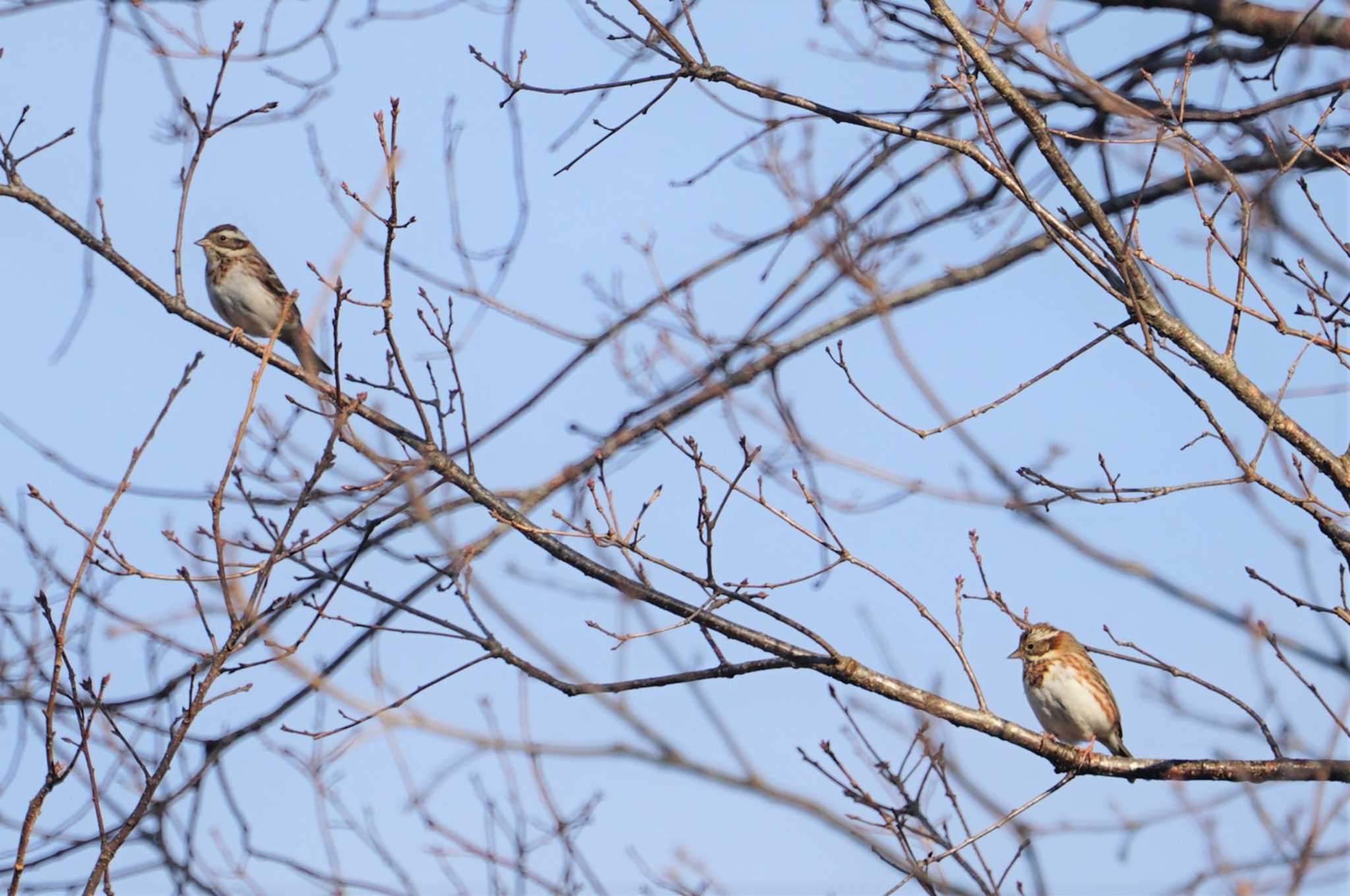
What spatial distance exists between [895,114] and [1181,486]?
2.76m

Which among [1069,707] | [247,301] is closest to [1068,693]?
[1069,707]

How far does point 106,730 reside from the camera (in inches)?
219

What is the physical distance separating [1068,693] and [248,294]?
223 inches

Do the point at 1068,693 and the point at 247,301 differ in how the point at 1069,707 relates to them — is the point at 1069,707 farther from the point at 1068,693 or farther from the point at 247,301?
the point at 247,301

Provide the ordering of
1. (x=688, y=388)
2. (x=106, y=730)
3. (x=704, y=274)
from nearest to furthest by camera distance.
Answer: (x=106, y=730)
(x=688, y=388)
(x=704, y=274)

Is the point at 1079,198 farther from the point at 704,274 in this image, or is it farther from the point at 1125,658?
the point at 704,274

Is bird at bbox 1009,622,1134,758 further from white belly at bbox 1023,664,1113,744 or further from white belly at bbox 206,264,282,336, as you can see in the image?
white belly at bbox 206,264,282,336

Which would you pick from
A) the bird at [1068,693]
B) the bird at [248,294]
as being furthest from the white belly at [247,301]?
the bird at [1068,693]

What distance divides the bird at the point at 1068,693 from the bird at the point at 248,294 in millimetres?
4804

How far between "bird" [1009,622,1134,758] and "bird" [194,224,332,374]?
4804 millimetres

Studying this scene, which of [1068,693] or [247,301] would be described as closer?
[1068,693]

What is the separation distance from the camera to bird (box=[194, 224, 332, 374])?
957 cm

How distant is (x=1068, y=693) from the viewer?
704 centimetres

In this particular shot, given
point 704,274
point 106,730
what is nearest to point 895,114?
point 704,274
